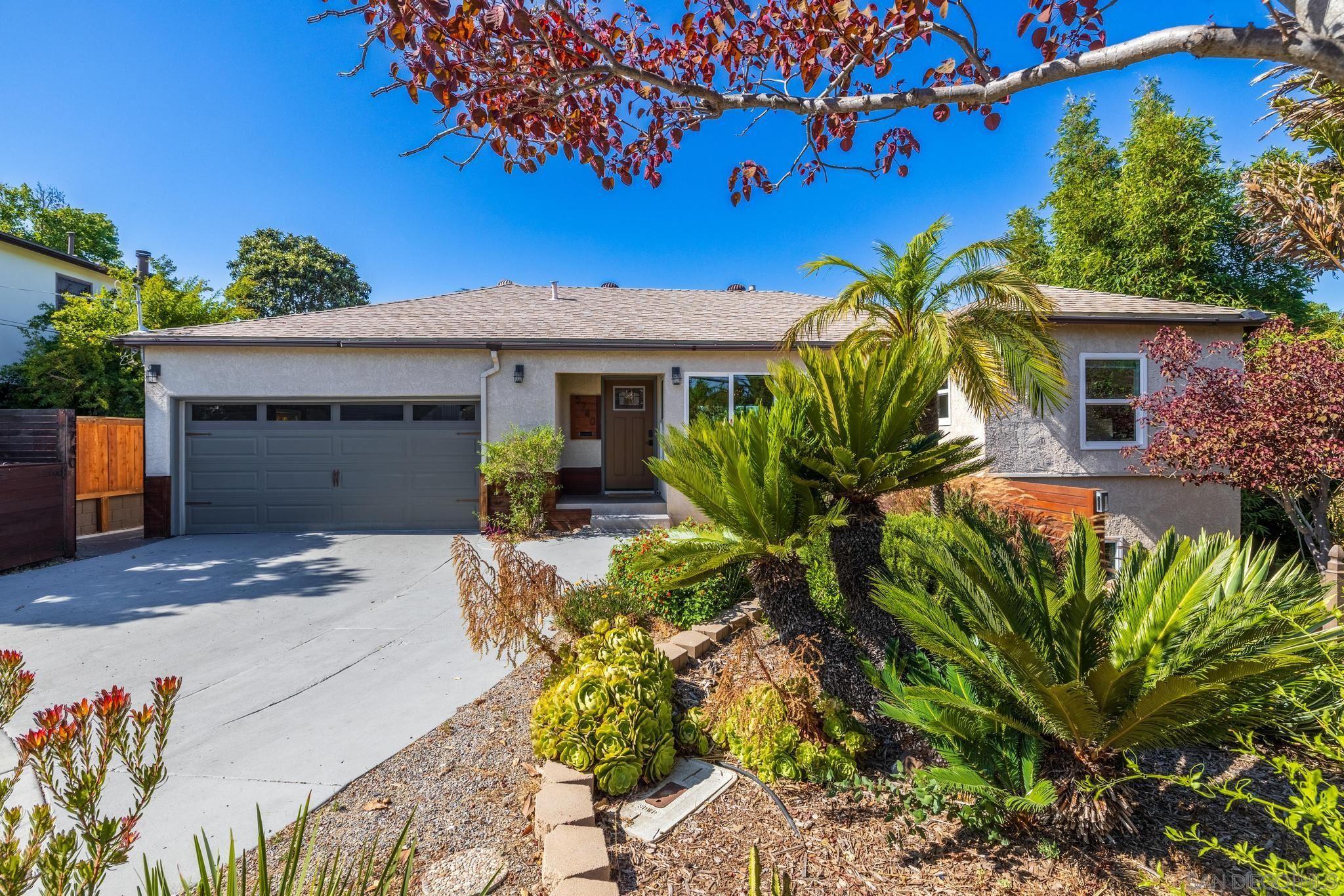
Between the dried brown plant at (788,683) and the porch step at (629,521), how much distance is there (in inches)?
255

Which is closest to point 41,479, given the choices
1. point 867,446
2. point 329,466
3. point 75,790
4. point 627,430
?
point 329,466

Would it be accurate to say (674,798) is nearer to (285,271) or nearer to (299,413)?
(299,413)

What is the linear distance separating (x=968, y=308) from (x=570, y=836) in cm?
856

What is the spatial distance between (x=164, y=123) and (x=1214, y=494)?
1910 centimetres

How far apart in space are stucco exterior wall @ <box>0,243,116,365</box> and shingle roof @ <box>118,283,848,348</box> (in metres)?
9.54

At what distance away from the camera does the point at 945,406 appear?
11.3 m

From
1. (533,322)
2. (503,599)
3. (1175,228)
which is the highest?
(1175,228)

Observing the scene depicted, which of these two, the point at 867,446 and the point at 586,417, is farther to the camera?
the point at 586,417

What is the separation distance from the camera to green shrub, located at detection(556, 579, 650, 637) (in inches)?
166

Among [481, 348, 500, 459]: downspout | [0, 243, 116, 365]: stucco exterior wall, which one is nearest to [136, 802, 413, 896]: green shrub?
[481, 348, 500, 459]: downspout

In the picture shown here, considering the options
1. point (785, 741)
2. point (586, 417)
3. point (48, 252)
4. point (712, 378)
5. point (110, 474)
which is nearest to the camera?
point (785, 741)

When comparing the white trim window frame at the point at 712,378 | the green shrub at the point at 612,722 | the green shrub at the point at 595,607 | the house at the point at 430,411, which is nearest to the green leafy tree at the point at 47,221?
the house at the point at 430,411

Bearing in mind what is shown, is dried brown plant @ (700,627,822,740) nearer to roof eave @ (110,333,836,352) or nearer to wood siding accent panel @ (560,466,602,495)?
roof eave @ (110,333,836,352)

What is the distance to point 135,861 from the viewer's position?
8.21 ft
